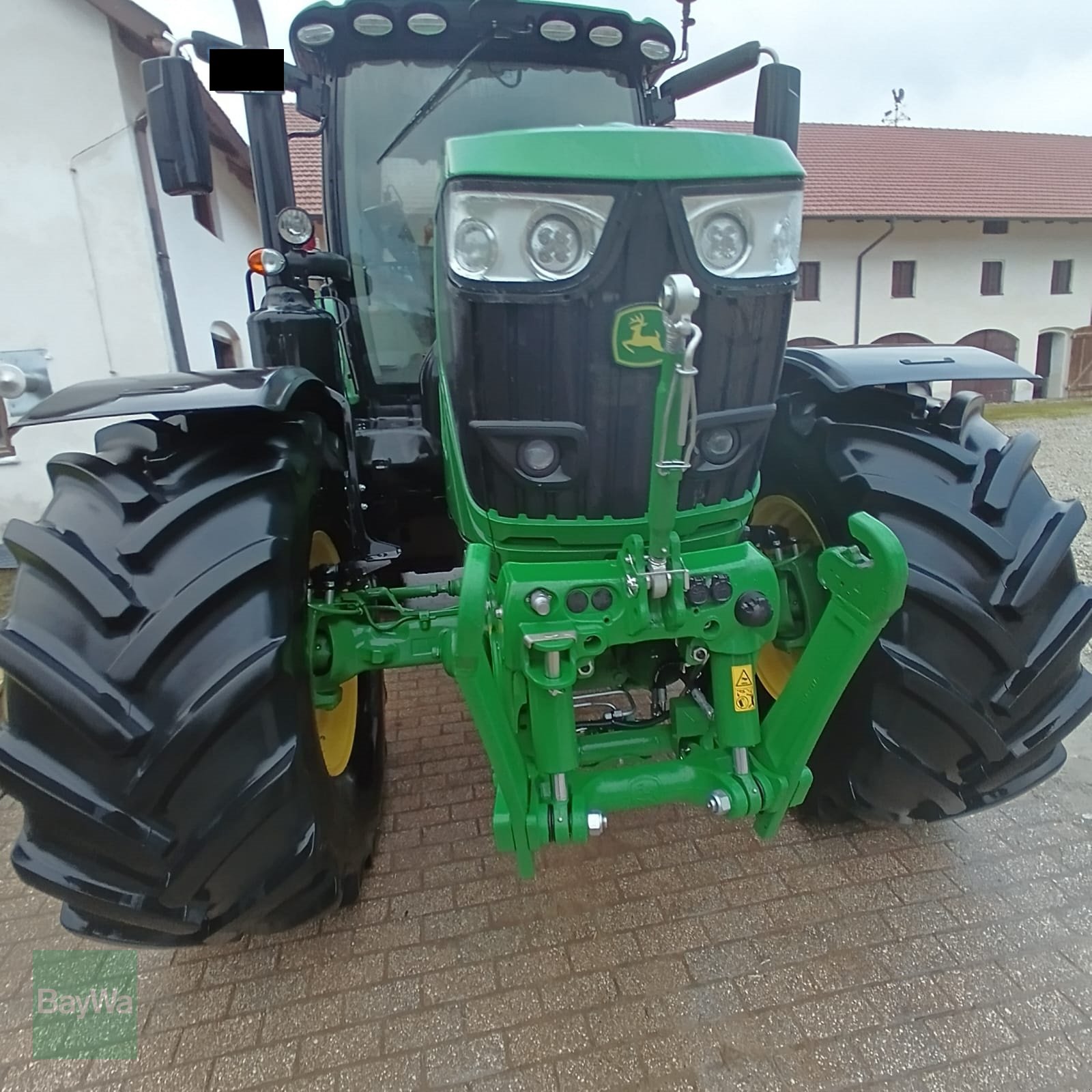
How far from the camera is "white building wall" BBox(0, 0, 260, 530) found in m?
6.60

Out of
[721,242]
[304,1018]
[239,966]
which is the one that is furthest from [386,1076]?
[721,242]

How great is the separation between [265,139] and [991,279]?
71.4 ft

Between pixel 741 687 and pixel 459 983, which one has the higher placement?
pixel 741 687

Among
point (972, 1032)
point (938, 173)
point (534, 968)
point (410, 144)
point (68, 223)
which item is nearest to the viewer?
point (972, 1032)

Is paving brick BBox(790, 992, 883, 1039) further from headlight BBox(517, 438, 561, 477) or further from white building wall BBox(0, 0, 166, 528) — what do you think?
white building wall BBox(0, 0, 166, 528)

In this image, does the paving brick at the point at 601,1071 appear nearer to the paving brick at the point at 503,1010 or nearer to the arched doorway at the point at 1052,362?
the paving brick at the point at 503,1010

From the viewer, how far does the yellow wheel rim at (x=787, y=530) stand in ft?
6.87

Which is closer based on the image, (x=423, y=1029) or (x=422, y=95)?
(x=423, y=1029)

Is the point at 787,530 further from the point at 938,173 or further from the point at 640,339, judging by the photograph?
the point at 938,173

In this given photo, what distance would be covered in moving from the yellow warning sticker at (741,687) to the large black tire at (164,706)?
87 centimetres

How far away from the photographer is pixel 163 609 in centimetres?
146

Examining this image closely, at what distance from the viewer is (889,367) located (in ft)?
6.39

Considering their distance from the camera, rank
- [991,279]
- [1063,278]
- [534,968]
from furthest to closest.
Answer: [1063,278] → [991,279] → [534,968]

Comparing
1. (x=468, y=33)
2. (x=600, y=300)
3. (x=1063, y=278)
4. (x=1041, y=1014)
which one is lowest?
(x=1041, y=1014)
